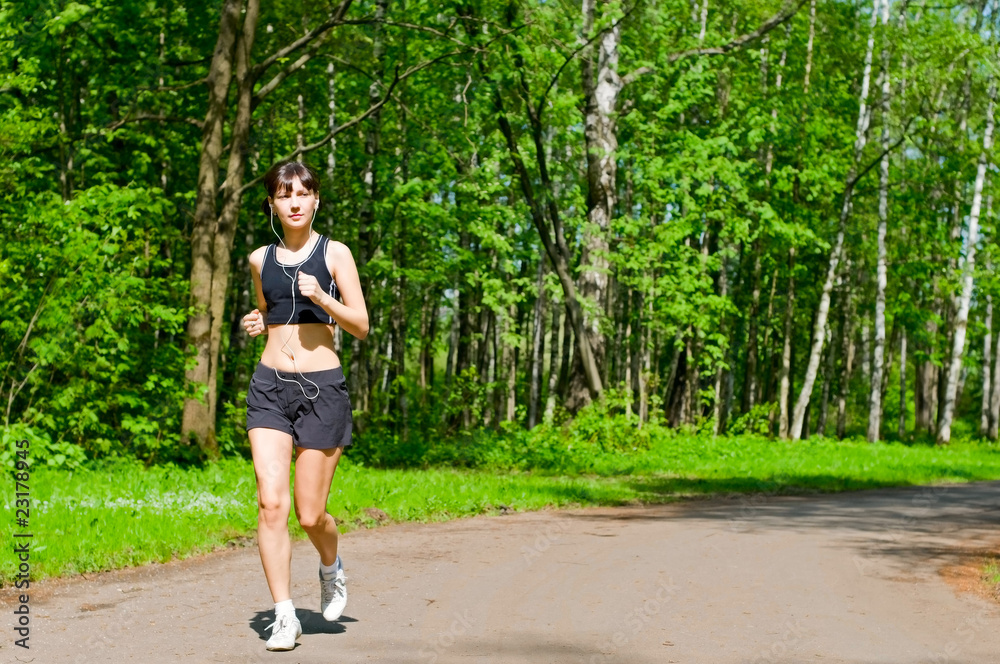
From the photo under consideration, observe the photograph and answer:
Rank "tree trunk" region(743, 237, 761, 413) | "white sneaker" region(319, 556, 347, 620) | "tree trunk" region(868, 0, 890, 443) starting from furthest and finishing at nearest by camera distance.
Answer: "tree trunk" region(743, 237, 761, 413) < "tree trunk" region(868, 0, 890, 443) < "white sneaker" region(319, 556, 347, 620)

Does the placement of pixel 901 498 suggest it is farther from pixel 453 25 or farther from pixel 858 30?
pixel 858 30

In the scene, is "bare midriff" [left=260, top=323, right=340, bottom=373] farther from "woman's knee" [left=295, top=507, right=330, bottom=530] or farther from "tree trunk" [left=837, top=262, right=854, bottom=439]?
"tree trunk" [left=837, top=262, right=854, bottom=439]

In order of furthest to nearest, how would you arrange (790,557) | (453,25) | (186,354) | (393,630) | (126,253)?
(453,25), (186,354), (126,253), (790,557), (393,630)

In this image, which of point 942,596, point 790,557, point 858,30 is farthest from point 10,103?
point 858,30

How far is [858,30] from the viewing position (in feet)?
110

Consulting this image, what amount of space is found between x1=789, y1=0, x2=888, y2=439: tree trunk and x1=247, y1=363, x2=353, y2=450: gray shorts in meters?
28.5

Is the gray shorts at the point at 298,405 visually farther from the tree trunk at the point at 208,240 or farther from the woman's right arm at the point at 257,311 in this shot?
the tree trunk at the point at 208,240

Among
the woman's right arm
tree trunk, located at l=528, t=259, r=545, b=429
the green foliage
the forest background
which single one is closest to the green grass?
the green foliage

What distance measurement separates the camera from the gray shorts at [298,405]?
5172 mm

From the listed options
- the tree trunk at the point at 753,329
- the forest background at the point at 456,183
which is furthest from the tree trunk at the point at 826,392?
the tree trunk at the point at 753,329

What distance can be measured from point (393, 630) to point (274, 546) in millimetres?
821

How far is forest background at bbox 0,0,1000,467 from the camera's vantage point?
13.6 meters

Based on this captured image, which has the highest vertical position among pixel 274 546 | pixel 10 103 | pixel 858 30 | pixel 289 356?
pixel 858 30

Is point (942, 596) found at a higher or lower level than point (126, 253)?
lower
